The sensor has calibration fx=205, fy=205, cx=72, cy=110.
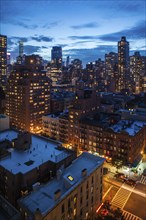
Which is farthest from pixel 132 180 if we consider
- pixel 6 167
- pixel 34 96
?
pixel 34 96

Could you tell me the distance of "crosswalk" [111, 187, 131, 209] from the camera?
187ft

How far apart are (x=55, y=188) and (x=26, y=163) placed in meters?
13.3

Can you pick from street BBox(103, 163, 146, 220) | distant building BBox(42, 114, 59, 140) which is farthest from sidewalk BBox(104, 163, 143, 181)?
distant building BBox(42, 114, 59, 140)

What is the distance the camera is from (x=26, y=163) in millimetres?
52031

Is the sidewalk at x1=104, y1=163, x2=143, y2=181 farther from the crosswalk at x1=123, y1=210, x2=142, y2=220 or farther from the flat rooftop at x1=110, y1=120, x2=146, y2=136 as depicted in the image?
the crosswalk at x1=123, y1=210, x2=142, y2=220

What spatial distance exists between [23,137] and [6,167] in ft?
37.5

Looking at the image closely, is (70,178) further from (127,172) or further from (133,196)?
(127,172)

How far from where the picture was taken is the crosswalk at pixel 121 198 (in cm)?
5712

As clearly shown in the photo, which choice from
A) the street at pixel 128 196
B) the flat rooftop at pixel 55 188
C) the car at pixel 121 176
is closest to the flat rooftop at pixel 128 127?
the car at pixel 121 176

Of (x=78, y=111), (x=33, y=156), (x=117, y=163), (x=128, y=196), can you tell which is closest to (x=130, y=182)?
(x=128, y=196)

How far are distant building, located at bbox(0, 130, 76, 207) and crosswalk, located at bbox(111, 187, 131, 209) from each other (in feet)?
57.1

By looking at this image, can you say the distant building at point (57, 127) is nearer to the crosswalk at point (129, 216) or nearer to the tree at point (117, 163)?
the tree at point (117, 163)

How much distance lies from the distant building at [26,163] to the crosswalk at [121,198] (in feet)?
57.1

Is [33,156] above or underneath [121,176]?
above
